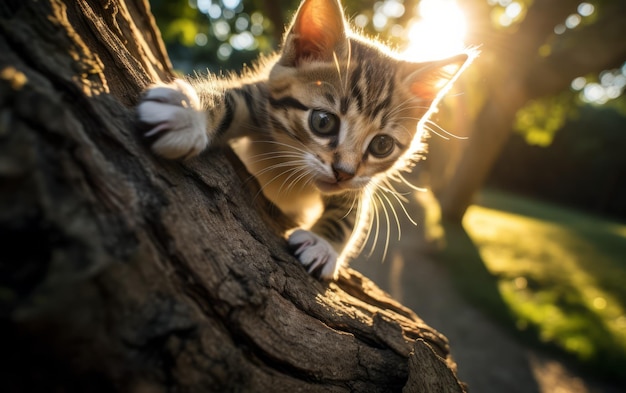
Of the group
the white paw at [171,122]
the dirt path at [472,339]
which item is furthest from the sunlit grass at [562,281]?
the white paw at [171,122]

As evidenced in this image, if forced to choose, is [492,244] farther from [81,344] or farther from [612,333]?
[81,344]

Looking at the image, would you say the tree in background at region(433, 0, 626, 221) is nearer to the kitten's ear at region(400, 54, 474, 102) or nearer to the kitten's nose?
the kitten's ear at region(400, 54, 474, 102)

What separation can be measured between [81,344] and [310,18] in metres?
1.46

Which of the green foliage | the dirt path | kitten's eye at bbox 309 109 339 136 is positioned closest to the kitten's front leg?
kitten's eye at bbox 309 109 339 136

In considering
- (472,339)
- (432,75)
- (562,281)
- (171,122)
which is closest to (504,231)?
(562,281)

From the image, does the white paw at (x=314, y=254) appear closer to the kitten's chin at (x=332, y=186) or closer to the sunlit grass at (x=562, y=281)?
Answer: the kitten's chin at (x=332, y=186)

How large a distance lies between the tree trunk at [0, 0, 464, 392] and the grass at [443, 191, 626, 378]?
344 cm

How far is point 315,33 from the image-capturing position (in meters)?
1.72

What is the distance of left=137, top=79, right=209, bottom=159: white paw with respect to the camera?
→ 1.03 meters

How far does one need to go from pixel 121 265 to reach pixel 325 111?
1101 millimetres

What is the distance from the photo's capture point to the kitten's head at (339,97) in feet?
5.41

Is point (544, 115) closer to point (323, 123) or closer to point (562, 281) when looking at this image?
point (562, 281)

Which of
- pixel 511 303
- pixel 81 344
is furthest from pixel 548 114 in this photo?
pixel 81 344

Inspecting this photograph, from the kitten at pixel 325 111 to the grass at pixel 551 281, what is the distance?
3230 millimetres
